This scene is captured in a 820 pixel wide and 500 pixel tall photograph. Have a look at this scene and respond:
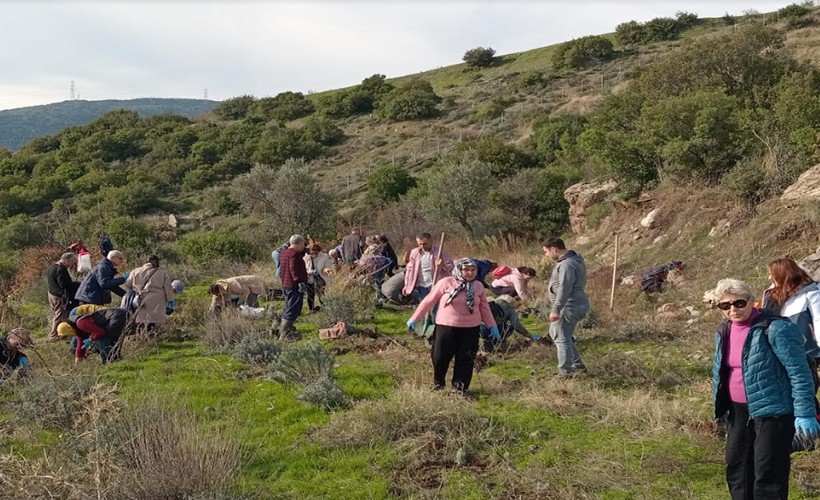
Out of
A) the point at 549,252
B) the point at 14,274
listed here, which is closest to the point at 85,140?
the point at 14,274

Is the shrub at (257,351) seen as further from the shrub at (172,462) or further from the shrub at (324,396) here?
the shrub at (172,462)

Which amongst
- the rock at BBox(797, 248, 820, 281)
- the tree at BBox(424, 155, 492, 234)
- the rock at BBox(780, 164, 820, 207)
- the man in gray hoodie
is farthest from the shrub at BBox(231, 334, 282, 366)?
the tree at BBox(424, 155, 492, 234)

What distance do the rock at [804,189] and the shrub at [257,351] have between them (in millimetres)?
9926

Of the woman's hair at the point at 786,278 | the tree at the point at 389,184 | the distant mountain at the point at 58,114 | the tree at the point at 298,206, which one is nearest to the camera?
the woman's hair at the point at 786,278

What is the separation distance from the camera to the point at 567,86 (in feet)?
140

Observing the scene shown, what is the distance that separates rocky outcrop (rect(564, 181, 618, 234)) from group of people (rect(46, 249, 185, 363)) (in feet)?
41.2

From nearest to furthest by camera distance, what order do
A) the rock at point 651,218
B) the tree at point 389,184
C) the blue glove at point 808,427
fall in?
the blue glove at point 808,427 < the rock at point 651,218 < the tree at point 389,184

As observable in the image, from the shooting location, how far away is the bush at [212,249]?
19422 mm

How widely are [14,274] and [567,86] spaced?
35.4 metres

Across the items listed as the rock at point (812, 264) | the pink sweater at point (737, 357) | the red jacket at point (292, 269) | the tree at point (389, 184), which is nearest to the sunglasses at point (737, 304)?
the pink sweater at point (737, 357)

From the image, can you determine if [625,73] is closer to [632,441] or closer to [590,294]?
[590,294]

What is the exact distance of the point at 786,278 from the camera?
4.62 metres

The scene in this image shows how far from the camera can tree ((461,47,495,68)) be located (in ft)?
186

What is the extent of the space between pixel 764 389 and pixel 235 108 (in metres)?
59.0
